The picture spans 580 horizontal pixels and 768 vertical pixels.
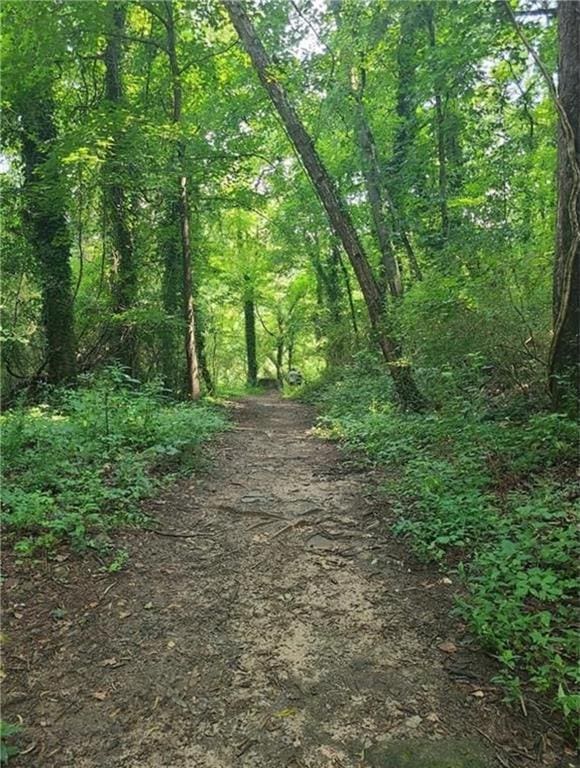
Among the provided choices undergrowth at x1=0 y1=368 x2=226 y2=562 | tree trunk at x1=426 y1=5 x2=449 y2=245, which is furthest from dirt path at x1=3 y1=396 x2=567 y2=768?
tree trunk at x1=426 y1=5 x2=449 y2=245

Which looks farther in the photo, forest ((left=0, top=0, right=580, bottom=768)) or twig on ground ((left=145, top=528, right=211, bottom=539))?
twig on ground ((left=145, top=528, right=211, bottom=539))

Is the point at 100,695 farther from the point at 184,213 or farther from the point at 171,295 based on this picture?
the point at 171,295

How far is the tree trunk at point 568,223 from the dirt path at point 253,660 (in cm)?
265

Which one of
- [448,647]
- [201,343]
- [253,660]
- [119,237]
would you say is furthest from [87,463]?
[201,343]

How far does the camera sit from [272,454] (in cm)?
745

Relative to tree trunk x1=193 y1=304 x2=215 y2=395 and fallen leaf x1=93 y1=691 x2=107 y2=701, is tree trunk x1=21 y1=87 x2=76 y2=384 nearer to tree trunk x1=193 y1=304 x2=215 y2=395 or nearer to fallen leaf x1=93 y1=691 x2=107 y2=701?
tree trunk x1=193 y1=304 x2=215 y2=395

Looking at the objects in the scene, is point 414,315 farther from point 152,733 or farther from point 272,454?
point 152,733

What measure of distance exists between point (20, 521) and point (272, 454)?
156 inches

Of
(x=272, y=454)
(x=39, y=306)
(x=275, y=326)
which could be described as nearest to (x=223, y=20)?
(x=39, y=306)

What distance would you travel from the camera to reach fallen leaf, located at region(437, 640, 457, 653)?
9.07ft

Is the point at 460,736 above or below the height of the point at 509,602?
below

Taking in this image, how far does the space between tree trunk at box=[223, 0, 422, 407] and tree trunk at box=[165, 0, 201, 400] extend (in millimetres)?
2292

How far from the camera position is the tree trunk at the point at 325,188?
304 inches

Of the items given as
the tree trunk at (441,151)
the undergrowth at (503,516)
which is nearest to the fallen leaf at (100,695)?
the undergrowth at (503,516)
